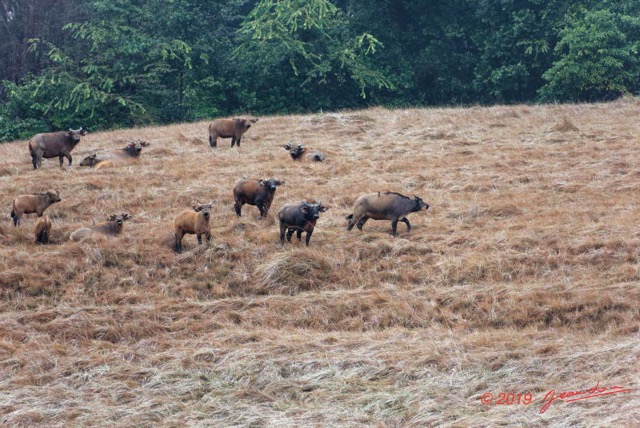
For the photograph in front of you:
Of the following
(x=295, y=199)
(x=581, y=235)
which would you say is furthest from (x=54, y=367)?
(x=581, y=235)

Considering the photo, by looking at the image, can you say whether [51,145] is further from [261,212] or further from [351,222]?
[351,222]

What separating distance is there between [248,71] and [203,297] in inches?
1111

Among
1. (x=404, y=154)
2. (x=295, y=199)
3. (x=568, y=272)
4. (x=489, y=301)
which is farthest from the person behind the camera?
(x=404, y=154)

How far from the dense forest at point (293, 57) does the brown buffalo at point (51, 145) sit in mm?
14466

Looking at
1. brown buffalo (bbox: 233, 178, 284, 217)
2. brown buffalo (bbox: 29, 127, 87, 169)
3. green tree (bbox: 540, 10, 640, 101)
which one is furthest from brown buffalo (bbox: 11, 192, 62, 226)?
green tree (bbox: 540, 10, 640, 101)

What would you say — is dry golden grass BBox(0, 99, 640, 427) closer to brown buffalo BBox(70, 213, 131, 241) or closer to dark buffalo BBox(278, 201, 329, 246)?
brown buffalo BBox(70, 213, 131, 241)

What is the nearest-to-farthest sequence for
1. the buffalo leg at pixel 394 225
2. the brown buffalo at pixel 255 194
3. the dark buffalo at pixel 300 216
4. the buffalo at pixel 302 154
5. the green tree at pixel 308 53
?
the dark buffalo at pixel 300 216 < the buffalo leg at pixel 394 225 < the brown buffalo at pixel 255 194 < the buffalo at pixel 302 154 < the green tree at pixel 308 53

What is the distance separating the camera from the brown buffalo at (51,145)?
20812mm

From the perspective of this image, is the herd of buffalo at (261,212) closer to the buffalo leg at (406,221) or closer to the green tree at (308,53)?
the buffalo leg at (406,221)

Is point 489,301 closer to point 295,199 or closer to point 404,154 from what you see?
point 295,199

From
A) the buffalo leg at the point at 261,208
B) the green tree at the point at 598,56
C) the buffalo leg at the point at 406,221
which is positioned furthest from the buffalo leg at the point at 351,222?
the green tree at the point at 598,56

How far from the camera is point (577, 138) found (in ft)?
73.7

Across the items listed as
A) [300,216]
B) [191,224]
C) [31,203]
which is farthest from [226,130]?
[300,216]

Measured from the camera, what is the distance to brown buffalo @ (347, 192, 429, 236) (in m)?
15.2
